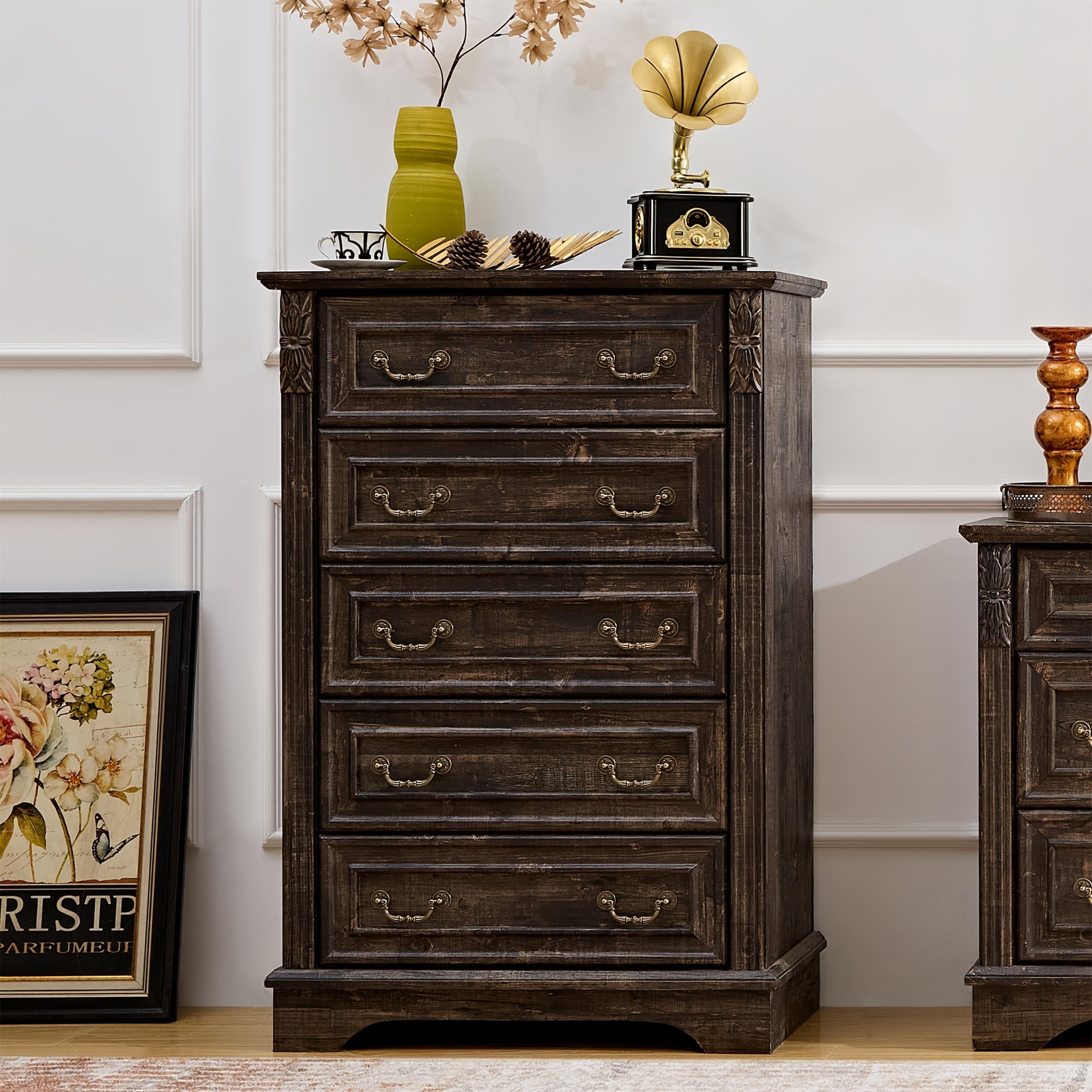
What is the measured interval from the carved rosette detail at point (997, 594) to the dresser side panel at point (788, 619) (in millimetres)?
344

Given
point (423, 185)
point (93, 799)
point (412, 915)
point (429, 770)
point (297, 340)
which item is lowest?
point (412, 915)

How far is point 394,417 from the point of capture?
217cm

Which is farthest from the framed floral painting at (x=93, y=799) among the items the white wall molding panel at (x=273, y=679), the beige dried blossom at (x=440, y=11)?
the beige dried blossom at (x=440, y=11)

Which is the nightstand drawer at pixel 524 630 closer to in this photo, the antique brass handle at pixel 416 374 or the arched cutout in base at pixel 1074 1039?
the antique brass handle at pixel 416 374

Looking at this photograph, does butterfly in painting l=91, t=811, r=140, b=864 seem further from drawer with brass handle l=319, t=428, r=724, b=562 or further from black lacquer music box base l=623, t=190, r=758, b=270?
black lacquer music box base l=623, t=190, r=758, b=270

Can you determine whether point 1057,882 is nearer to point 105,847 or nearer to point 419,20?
point 105,847

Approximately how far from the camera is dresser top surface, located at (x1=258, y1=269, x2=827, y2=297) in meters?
2.12

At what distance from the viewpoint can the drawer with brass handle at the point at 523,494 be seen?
84.7 inches

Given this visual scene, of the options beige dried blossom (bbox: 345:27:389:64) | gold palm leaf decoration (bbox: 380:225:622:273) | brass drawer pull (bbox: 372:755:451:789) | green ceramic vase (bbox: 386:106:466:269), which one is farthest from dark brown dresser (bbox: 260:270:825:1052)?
beige dried blossom (bbox: 345:27:389:64)

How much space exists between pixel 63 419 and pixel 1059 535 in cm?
196

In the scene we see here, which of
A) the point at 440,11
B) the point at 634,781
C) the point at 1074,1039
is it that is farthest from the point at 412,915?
the point at 440,11

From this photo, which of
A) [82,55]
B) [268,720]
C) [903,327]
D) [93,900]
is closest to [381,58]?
[82,55]

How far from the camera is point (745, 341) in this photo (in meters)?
2.13

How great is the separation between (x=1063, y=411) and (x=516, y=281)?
1018 mm
